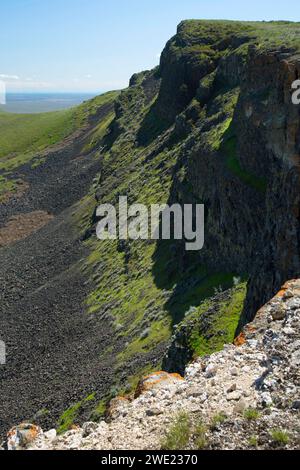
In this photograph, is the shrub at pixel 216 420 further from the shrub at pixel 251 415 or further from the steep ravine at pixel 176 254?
the steep ravine at pixel 176 254

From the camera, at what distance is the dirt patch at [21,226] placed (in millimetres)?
82912

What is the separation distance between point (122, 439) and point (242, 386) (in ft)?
9.18

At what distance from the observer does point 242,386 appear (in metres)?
11.1

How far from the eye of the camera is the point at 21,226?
3452 inches

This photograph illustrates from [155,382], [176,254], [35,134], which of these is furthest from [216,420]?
[35,134]

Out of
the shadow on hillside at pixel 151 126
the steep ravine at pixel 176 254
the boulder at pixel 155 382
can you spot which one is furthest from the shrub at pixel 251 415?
the shadow on hillside at pixel 151 126

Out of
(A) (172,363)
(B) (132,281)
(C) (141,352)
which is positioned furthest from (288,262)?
(B) (132,281)

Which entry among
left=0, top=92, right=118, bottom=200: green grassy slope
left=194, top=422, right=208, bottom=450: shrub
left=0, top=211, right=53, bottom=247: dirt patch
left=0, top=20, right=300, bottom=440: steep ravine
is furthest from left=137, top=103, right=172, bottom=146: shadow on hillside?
left=194, top=422, right=208, bottom=450: shrub

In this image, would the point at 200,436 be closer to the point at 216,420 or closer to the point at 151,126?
the point at 216,420

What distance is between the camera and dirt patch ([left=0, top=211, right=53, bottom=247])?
82.9 m

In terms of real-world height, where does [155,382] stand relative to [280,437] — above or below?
below

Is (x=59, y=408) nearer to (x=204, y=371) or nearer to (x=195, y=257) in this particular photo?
(x=195, y=257)

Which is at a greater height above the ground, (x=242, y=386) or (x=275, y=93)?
Result: (x=275, y=93)

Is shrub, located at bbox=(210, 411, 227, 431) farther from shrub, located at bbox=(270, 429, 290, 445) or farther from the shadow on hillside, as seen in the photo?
the shadow on hillside
